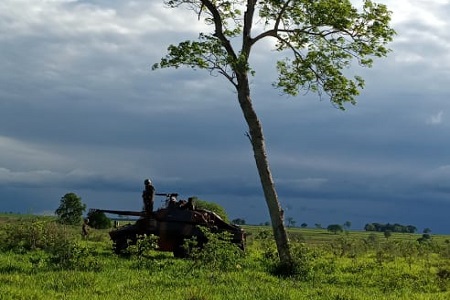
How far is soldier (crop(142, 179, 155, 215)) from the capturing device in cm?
2461

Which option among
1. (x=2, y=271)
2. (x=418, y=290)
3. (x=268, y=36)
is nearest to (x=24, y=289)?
(x=2, y=271)

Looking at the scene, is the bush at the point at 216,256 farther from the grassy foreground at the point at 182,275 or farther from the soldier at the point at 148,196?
the soldier at the point at 148,196

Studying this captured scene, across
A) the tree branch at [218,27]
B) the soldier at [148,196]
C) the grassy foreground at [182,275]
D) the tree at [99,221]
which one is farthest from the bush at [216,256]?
the tree at [99,221]

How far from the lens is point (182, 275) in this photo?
17.6 metres

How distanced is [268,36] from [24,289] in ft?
44.5

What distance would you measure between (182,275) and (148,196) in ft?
24.8

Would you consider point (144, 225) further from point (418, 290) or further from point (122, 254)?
A: point (418, 290)

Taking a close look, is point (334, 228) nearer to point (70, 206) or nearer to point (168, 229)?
point (70, 206)

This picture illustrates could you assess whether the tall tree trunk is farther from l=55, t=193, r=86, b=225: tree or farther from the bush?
l=55, t=193, r=86, b=225: tree

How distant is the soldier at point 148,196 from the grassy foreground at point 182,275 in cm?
206

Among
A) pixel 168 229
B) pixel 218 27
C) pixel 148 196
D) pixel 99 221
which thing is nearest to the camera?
pixel 218 27

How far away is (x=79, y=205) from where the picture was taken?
68.6 metres

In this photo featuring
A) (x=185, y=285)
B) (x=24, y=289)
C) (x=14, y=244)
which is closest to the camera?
(x=24, y=289)

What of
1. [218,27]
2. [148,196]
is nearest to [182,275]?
[148,196]
